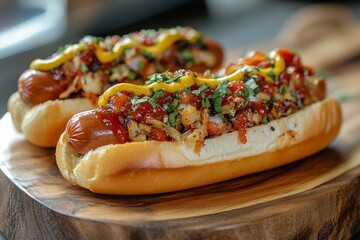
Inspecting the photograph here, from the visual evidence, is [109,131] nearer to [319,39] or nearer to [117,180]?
[117,180]

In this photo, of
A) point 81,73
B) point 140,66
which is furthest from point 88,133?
point 140,66

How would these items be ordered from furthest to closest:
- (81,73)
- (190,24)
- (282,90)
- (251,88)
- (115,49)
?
(190,24) < (115,49) < (81,73) < (282,90) < (251,88)

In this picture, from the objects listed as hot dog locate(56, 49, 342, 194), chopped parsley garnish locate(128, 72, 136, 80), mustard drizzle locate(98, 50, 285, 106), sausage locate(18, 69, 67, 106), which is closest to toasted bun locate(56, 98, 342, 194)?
hot dog locate(56, 49, 342, 194)

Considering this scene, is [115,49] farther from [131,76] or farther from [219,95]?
[219,95]

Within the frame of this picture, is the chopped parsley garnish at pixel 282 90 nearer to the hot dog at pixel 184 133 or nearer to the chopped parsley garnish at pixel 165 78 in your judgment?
the hot dog at pixel 184 133

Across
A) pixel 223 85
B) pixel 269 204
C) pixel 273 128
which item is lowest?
pixel 269 204

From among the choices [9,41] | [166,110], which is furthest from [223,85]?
[9,41]
